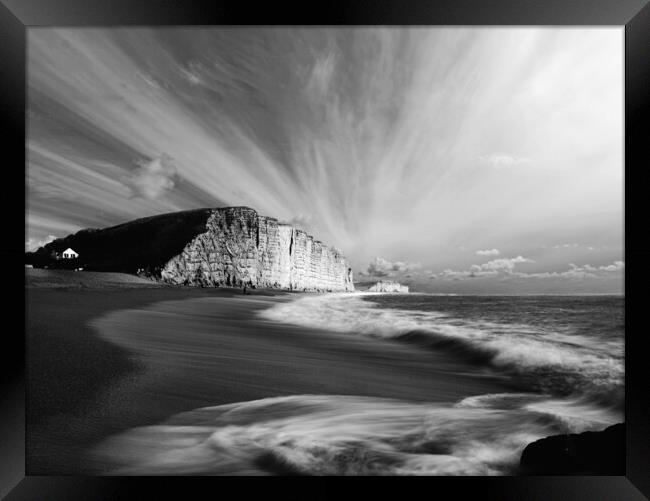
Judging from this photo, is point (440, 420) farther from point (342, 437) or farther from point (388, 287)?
point (388, 287)

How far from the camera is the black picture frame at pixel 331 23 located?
163 cm

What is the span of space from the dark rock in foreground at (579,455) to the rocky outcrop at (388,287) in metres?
1.37

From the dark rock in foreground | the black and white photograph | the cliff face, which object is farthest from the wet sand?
the dark rock in foreground

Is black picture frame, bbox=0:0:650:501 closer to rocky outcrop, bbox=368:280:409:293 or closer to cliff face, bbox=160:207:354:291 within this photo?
cliff face, bbox=160:207:354:291

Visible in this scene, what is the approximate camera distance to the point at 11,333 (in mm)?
1737

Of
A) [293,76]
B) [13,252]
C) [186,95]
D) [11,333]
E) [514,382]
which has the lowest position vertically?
[514,382]

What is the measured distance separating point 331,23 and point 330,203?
1135 mm

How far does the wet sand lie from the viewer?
1.90 meters

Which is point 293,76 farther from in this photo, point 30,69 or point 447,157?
point 30,69

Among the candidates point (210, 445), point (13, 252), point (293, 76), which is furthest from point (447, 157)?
point (13, 252)

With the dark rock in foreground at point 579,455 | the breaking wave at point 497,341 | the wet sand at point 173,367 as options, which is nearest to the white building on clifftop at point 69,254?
the wet sand at point 173,367

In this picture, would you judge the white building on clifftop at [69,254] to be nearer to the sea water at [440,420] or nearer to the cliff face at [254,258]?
the cliff face at [254,258]

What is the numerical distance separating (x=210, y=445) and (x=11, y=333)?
123 cm

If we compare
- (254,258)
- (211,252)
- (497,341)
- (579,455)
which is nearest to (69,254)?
(211,252)
